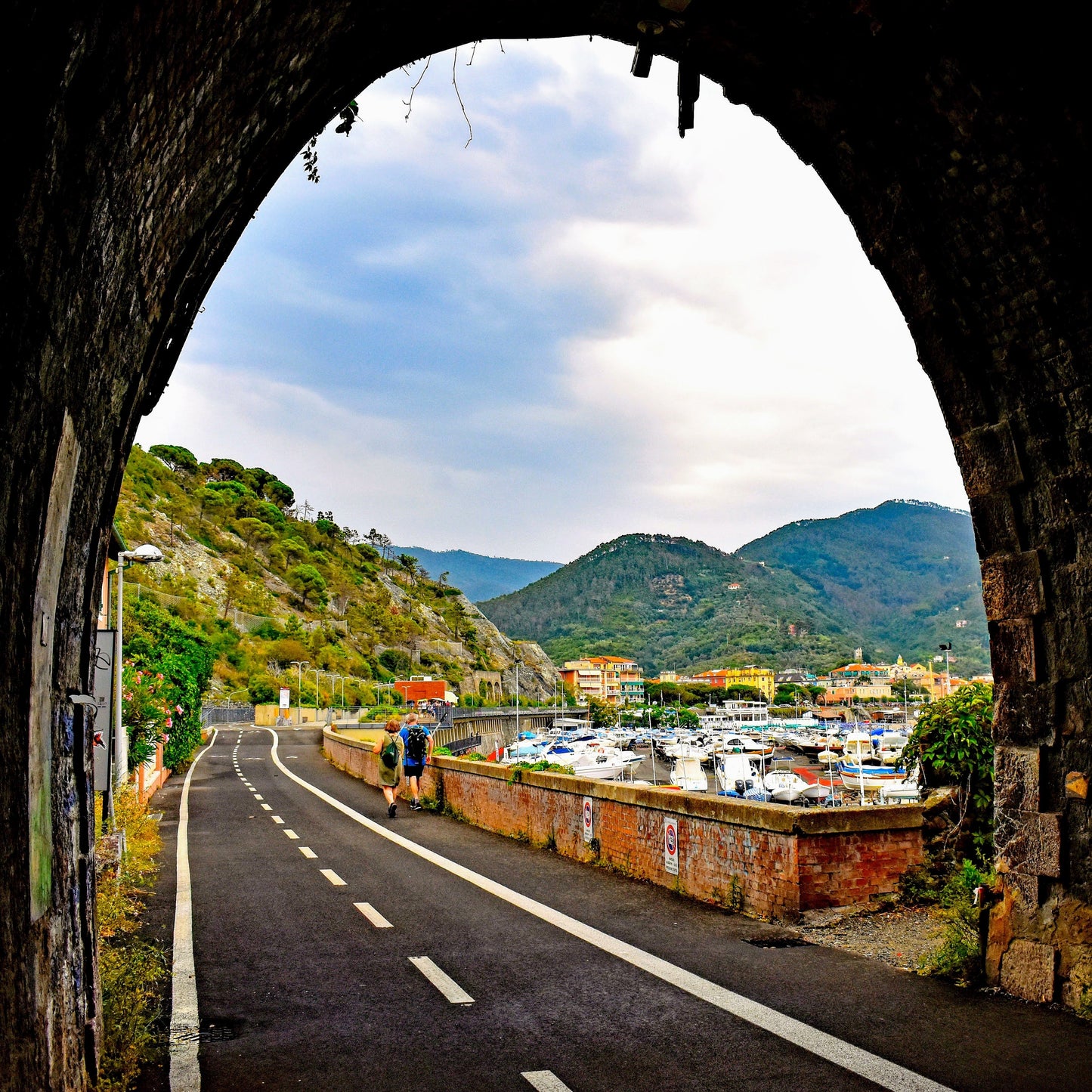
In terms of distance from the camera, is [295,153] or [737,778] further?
[737,778]

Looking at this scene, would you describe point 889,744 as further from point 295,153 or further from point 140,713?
point 295,153

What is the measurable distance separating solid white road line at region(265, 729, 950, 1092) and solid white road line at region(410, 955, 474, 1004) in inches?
52.2

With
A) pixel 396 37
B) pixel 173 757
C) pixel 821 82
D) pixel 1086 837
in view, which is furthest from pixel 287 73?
pixel 173 757

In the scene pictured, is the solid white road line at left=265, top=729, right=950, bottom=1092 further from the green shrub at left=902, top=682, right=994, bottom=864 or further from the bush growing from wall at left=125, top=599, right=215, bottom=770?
the bush growing from wall at left=125, top=599, right=215, bottom=770

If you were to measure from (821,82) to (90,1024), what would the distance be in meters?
6.93

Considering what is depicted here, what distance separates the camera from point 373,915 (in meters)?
9.34

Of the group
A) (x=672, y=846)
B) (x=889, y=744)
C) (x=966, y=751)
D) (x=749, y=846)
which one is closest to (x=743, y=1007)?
(x=749, y=846)

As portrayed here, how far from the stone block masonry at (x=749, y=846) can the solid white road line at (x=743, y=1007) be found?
1.45 m

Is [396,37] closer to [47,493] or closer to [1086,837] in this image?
[47,493]

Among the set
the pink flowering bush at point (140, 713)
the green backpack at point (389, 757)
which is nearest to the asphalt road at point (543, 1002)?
the green backpack at point (389, 757)

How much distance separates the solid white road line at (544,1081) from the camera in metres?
4.86

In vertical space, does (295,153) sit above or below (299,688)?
above

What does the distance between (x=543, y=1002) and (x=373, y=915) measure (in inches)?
135

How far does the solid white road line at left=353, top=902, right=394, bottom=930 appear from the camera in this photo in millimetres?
8867
